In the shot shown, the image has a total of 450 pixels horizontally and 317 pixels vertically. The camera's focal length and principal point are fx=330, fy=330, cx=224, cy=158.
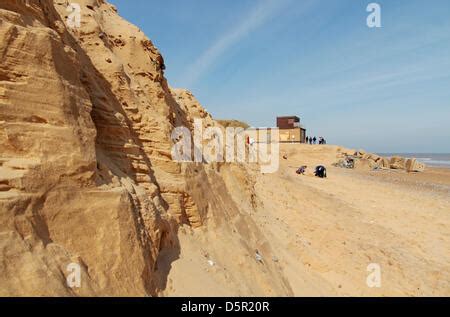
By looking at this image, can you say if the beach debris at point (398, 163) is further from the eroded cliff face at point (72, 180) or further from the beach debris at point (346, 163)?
the eroded cliff face at point (72, 180)

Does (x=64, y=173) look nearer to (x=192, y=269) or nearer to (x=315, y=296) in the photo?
(x=192, y=269)

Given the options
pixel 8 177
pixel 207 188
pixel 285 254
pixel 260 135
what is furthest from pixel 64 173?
pixel 260 135

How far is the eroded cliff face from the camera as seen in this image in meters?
3.14

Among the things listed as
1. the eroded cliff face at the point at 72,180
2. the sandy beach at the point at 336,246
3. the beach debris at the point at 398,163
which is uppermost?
the eroded cliff face at the point at 72,180

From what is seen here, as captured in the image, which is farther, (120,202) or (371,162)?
(371,162)

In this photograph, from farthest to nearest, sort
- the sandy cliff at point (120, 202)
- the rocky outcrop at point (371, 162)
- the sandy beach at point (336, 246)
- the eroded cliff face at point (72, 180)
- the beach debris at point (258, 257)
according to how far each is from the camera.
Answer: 1. the rocky outcrop at point (371, 162)
2. the beach debris at point (258, 257)
3. the sandy beach at point (336, 246)
4. the sandy cliff at point (120, 202)
5. the eroded cliff face at point (72, 180)

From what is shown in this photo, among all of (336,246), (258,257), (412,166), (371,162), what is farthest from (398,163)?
(258,257)

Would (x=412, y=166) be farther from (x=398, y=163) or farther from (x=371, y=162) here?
(x=371, y=162)

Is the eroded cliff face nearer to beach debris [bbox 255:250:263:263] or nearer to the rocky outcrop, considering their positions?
beach debris [bbox 255:250:263:263]

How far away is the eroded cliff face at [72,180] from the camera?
314 centimetres

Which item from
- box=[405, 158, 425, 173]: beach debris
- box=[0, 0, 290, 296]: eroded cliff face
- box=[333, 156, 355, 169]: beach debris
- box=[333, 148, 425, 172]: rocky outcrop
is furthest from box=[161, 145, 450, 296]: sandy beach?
box=[405, 158, 425, 173]: beach debris

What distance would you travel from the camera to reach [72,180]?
3.66 meters

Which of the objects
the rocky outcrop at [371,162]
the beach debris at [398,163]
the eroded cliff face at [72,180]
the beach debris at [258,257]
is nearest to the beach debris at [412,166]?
the rocky outcrop at [371,162]

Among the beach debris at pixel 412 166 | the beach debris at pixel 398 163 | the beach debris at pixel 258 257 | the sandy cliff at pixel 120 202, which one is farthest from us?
the beach debris at pixel 398 163
